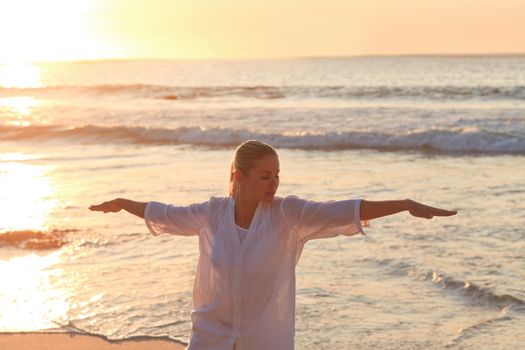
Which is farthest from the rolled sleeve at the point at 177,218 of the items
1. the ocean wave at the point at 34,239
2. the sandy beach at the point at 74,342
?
the ocean wave at the point at 34,239

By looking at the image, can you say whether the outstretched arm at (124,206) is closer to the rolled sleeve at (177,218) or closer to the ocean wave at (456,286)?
the rolled sleeve at (177,218)

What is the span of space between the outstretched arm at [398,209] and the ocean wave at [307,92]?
109 feet

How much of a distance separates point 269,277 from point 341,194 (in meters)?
8.79

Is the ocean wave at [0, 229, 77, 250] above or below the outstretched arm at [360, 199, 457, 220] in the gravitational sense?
below

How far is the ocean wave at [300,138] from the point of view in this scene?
67.6 ft

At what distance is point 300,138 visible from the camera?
22.2 metres

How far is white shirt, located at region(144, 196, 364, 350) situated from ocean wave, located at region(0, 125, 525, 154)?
636 inches

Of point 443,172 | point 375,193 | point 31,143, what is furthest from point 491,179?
point 31,143

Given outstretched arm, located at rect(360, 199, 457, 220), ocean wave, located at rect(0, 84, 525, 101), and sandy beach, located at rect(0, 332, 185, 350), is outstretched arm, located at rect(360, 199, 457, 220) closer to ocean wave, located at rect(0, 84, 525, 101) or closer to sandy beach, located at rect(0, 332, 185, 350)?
sandy beach, located at rect(0, 332, 185, 350)

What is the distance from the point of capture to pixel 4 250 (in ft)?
29.3

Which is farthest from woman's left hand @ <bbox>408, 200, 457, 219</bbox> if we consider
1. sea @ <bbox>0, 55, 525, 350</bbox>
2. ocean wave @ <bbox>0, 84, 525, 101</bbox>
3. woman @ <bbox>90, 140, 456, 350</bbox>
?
ocean wave @ <bbox>0, 84, 525, 101</bbox>

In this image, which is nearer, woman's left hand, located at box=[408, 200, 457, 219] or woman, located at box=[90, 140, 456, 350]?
woman's left hand, located at box=[408, 200, 457, 219]

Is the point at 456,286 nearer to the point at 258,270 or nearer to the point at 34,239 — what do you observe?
the point at 258,270

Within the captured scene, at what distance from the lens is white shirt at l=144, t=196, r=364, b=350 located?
3672 millimetres
